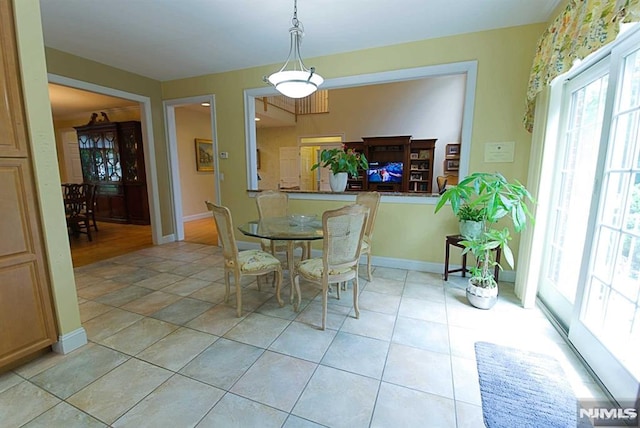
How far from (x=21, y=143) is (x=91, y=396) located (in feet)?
5.14

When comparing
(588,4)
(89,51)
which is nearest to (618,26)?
(588,4)

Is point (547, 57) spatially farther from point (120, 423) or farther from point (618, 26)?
point (120, 423)

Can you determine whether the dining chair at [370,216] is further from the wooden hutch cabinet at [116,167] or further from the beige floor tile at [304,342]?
the wooden hutch cabinet at [116,167]

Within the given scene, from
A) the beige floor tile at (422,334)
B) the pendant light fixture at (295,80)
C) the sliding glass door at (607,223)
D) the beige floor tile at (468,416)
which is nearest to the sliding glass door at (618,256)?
the sliding glass door at (607,223)

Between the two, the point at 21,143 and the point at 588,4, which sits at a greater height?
the point at 588,4

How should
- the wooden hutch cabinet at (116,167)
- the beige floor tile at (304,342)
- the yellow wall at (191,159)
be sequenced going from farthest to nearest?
the yellow wall at (191,159) → the wooden hutch cabinet at (116,167) → the beige floor tile at (304,342)

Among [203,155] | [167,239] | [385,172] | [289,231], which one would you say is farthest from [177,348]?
[203,155]

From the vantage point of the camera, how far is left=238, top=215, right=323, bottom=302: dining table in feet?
7.52

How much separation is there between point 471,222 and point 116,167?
7264 mm

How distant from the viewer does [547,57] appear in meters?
2.21

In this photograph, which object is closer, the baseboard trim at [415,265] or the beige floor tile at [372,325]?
the beige floor tile at [372,325]

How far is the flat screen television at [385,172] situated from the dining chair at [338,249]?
5055 millimetres

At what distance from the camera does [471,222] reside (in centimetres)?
271

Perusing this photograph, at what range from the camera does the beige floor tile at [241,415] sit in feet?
4.46
